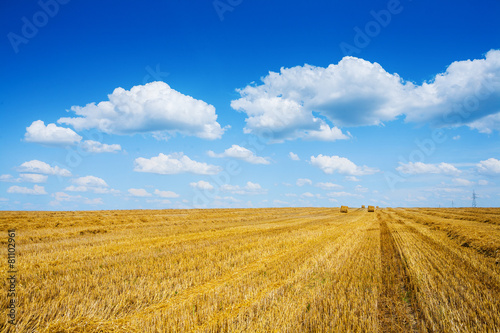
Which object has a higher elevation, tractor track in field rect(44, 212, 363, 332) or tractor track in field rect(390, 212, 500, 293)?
tractor track in field rect(390, 212, 500, 293)

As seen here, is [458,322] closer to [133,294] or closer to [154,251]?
[133,294]

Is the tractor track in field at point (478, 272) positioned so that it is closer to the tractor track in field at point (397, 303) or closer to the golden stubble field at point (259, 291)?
the golden stubble field at point (259, 291)

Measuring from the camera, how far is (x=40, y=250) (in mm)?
11758

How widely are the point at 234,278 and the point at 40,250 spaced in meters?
9.94

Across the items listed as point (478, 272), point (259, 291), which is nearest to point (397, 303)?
point (259, 291)

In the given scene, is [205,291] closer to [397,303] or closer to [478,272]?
[397,303]

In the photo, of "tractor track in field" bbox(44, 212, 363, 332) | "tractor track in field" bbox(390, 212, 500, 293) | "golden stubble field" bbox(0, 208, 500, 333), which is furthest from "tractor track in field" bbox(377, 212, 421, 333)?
"tractor track in field" bbox(44, 212, 363, 332)

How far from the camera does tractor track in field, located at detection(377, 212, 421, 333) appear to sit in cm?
453

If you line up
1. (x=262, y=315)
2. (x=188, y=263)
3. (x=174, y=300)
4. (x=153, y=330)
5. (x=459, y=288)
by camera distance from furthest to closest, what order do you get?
(x=188, y=263), (x=459, y=288), (x=174, y=300), (x=262, y=315), (x=153, y=330)

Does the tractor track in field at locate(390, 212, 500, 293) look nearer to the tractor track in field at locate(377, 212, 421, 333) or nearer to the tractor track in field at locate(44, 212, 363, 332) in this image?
the tractor track in field at locate(377, 212, 421, 333)

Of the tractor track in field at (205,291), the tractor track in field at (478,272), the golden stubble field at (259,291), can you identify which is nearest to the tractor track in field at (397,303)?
the golden stubble field at (259,291)

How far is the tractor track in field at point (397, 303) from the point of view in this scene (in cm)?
453

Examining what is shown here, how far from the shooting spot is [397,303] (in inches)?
213

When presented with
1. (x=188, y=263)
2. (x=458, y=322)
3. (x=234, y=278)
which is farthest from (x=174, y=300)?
(x=458, y=322)
